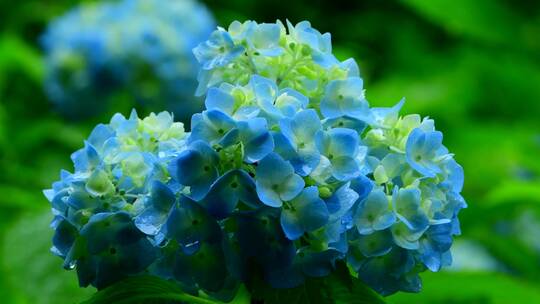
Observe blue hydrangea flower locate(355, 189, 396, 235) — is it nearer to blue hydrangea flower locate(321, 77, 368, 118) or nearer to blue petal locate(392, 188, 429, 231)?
blue petal locate(392, 188, 429, 231)

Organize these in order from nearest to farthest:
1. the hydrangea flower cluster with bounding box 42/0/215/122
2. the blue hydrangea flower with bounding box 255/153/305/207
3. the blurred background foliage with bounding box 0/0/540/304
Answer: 1. the blue hydrangea flower with bounding box 255/153/305/207
2. the blurred background foliage with bounding box 0/0/540/304
3. the hydrangea flower cluster with bounding box 42/0/215/122

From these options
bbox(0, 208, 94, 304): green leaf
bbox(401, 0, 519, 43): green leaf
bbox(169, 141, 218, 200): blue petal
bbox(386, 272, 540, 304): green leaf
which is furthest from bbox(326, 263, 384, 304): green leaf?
bbox(401, 0, 519, 43): green leaf

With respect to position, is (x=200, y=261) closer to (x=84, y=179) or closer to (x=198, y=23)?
(x=84, y=179)

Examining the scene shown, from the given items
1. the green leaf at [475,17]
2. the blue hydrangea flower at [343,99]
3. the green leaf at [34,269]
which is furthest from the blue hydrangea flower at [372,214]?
the green leaf at [475,17]

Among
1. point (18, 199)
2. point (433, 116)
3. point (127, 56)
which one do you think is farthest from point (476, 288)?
point (127, 56)

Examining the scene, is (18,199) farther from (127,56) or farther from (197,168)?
(197,168)

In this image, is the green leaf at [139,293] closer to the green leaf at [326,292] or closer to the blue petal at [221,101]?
the green leaf at [326,292]
